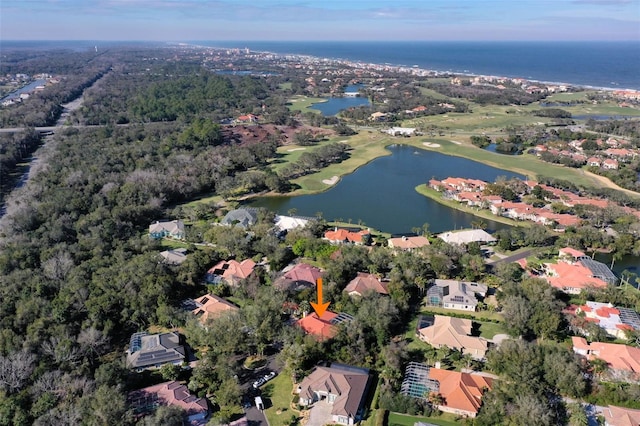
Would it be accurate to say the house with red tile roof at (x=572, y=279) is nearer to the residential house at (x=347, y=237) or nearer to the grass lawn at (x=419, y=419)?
the residential house at (x=347, y=237)

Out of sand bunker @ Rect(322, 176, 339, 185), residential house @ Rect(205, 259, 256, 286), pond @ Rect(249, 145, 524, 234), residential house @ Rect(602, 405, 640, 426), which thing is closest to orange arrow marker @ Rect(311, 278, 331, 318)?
residential house @ Rect(205, 259, 256, 286)

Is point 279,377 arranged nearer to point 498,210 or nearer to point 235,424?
point 235,424

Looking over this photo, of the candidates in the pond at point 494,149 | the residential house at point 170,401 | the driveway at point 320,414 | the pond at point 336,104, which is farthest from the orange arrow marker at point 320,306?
the pond at point 336,104

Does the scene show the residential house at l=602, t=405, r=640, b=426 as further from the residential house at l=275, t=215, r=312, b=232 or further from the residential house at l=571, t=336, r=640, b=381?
the residential house at l=275, t=215, r=312, b=232

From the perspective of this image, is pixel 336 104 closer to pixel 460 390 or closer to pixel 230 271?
pixel 230 271

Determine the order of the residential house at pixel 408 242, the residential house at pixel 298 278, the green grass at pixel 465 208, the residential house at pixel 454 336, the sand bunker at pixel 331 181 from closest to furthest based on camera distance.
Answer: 1. the residential house at pixel 454 336
2. the residential house at pixel 298 278
3. the residential house at pixel 408 242
4. the green grass at pixel 465 208
5. the sand bunker at pixel 331 181

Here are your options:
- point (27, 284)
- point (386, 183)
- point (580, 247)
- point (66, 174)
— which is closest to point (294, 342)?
point (27, 284)

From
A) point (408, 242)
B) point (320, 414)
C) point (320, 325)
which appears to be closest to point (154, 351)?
point (320, 325)
